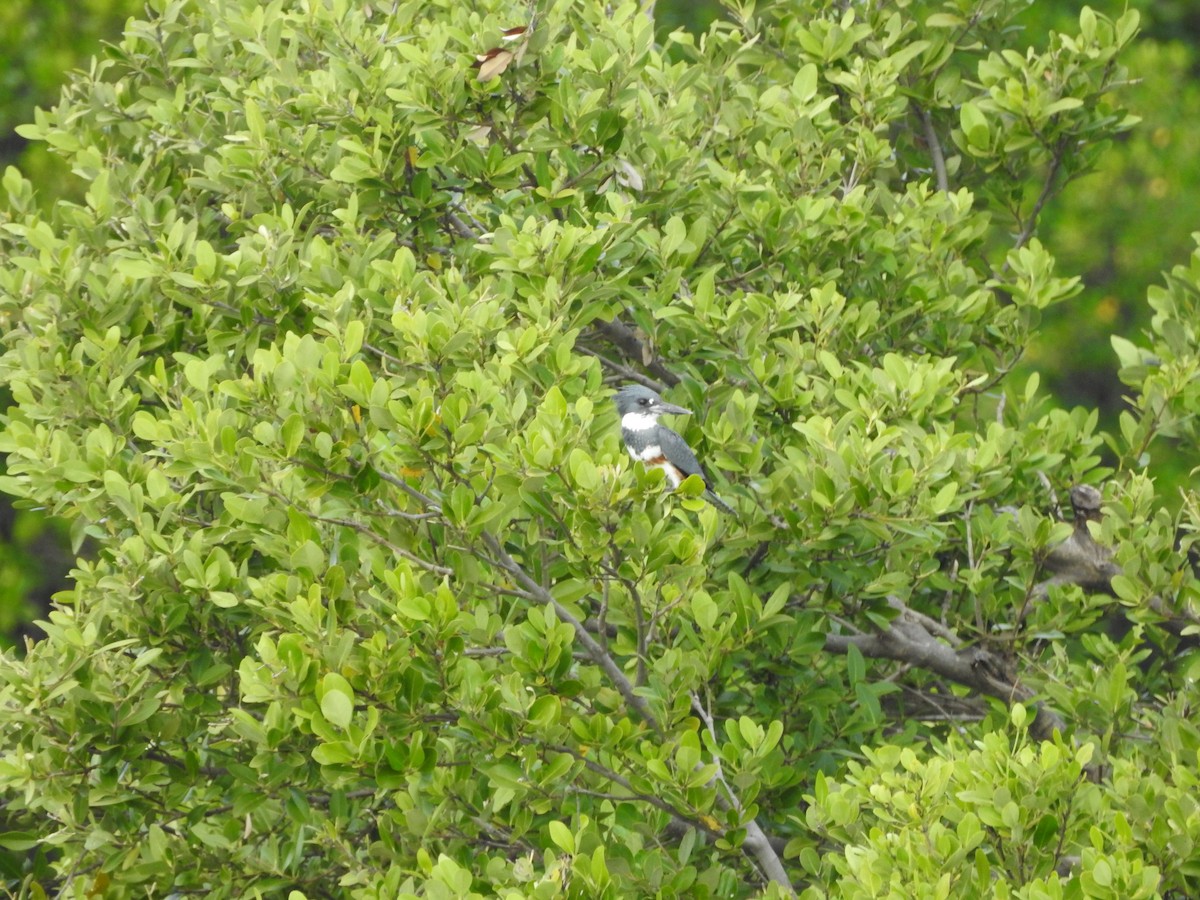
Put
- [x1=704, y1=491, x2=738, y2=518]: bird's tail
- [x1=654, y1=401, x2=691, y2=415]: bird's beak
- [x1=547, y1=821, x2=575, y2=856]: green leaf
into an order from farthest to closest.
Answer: [x1=654, y1=401, x2=691, y2=415]: bird's beak, [x1=704, y1=491, x2=738, y2=518]: bird's tail, [x1=547, y1=821, x2=575, y2=856]: green leaf

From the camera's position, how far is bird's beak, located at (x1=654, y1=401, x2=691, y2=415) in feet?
18.5

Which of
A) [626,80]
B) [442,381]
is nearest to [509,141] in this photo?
[626,80]

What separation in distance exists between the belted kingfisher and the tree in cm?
19

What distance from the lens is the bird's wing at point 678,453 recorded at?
591cm

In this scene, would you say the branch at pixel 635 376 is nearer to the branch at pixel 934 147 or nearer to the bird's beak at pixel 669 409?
the bird's beak at pixel 669 409

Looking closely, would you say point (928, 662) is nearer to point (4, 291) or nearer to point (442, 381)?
point (442, 381)

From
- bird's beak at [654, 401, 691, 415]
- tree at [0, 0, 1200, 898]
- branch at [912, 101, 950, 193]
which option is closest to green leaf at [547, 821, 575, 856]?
tree at [0, 0, 1200, 898]

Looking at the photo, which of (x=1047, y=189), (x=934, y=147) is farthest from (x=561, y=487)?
(x=934, y=147)

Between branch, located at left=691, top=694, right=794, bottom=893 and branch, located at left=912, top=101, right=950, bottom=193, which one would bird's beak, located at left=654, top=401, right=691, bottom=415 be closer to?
branch, located at left=691, top=694, right=794, bottom=893

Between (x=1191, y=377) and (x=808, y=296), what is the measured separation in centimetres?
165

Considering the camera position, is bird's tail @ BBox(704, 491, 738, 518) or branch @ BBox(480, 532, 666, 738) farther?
bird's tail @ BBox(704, 491, 738, 518)

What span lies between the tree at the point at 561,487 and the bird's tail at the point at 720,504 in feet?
0.29

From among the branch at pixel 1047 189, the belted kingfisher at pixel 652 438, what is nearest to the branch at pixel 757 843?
the belted kingfisher at pixel 652 438

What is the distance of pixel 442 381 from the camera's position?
15.9ft
